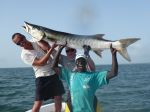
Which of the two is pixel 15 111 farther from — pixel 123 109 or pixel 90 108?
pixel 90 108

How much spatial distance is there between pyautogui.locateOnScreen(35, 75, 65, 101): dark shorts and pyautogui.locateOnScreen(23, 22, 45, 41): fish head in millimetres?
923

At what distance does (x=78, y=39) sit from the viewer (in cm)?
657

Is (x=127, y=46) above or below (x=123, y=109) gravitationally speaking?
above

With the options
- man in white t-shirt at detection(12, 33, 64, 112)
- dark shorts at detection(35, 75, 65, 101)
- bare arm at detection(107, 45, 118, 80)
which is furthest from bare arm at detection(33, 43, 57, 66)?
bare arm at detection(107, 45, 118, 80)

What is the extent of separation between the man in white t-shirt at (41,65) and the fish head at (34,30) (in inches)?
10.4

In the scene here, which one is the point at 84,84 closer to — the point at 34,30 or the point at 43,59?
the point at 43,59

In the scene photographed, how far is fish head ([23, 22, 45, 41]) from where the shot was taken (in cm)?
677

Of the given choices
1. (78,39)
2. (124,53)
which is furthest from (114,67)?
(78,39)

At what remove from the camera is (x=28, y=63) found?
23.4 feet

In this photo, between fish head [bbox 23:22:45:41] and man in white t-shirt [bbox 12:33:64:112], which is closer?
fish head [bbox 23:22:45:41]

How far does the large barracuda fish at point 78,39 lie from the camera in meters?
6.20

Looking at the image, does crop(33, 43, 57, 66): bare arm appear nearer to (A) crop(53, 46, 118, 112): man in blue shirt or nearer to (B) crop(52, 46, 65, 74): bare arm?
(B) crop(52, 46, 65, 74): bare arm

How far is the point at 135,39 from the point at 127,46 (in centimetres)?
18

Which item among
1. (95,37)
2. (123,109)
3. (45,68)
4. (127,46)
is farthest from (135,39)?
(123,109)
